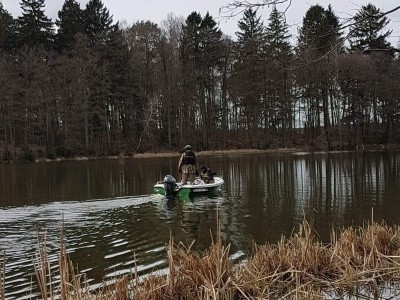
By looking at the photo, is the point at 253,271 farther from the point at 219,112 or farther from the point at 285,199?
the point at 219,112

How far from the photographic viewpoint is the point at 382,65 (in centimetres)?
5134

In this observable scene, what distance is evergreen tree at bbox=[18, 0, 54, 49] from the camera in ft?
185

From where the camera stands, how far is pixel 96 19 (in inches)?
2286

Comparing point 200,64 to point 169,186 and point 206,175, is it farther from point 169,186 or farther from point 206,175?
point 169,186

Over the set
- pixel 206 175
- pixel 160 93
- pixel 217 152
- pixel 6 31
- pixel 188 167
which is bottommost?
pixel 206 175

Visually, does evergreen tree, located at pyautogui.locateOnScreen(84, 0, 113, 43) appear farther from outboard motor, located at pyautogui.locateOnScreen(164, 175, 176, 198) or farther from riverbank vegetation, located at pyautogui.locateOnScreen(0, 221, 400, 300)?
riverbank vegetation, located at pyautogui.locateOnScreen(0, 221, 400, 300)

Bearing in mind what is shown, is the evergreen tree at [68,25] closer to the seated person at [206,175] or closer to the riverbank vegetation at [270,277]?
the seated person at [206,175]

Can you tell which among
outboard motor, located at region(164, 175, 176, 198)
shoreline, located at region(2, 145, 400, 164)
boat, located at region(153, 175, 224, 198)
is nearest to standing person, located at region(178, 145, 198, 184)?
boat, located at region(153, 175, 224, 198)

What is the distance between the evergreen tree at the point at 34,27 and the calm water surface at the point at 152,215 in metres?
36.4

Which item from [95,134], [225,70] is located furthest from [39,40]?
[225,70]

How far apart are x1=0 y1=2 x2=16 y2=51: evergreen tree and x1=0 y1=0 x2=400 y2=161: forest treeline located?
13 cm

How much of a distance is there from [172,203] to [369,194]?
7.43 meters

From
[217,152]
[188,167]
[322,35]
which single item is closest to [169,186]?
[188,167]

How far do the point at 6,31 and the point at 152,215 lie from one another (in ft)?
168
